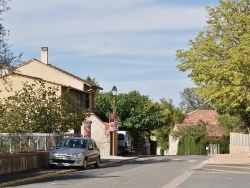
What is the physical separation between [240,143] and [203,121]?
32.0 meters

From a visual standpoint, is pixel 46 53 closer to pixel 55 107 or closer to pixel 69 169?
pixel 55 107

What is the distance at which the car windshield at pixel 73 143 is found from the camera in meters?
30.2

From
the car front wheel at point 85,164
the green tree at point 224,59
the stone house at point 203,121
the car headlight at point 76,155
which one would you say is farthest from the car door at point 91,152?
the stone house at point 203,121

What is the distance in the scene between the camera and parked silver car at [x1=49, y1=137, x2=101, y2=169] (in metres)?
28.4

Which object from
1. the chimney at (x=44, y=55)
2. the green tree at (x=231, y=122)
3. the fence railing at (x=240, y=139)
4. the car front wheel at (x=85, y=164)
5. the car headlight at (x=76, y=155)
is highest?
the chimney at (x=44, y=55)

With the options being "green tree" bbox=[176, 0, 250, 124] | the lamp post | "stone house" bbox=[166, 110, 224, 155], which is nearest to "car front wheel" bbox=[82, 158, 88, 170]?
"green tree" bbox=[176, 0, 250, 124]

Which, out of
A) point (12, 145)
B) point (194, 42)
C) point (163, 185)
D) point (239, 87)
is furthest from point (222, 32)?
point (163, 185)

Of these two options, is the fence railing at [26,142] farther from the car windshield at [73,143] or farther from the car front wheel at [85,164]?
the car front wheel at [85,164]

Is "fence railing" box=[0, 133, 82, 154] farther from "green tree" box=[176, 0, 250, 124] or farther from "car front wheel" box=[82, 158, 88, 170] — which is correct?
"green tree" box=[176, 0, 250, 124]

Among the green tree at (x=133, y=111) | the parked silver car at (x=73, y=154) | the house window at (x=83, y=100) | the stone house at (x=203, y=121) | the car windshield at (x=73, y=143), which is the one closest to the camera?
the parked silver car at (x=73, y=154)

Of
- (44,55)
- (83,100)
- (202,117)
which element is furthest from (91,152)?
(202,117)

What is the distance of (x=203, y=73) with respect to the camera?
4375cm

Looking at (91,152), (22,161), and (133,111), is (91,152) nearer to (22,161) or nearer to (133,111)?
(22,161)

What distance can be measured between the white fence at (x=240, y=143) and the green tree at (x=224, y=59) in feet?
5.20
